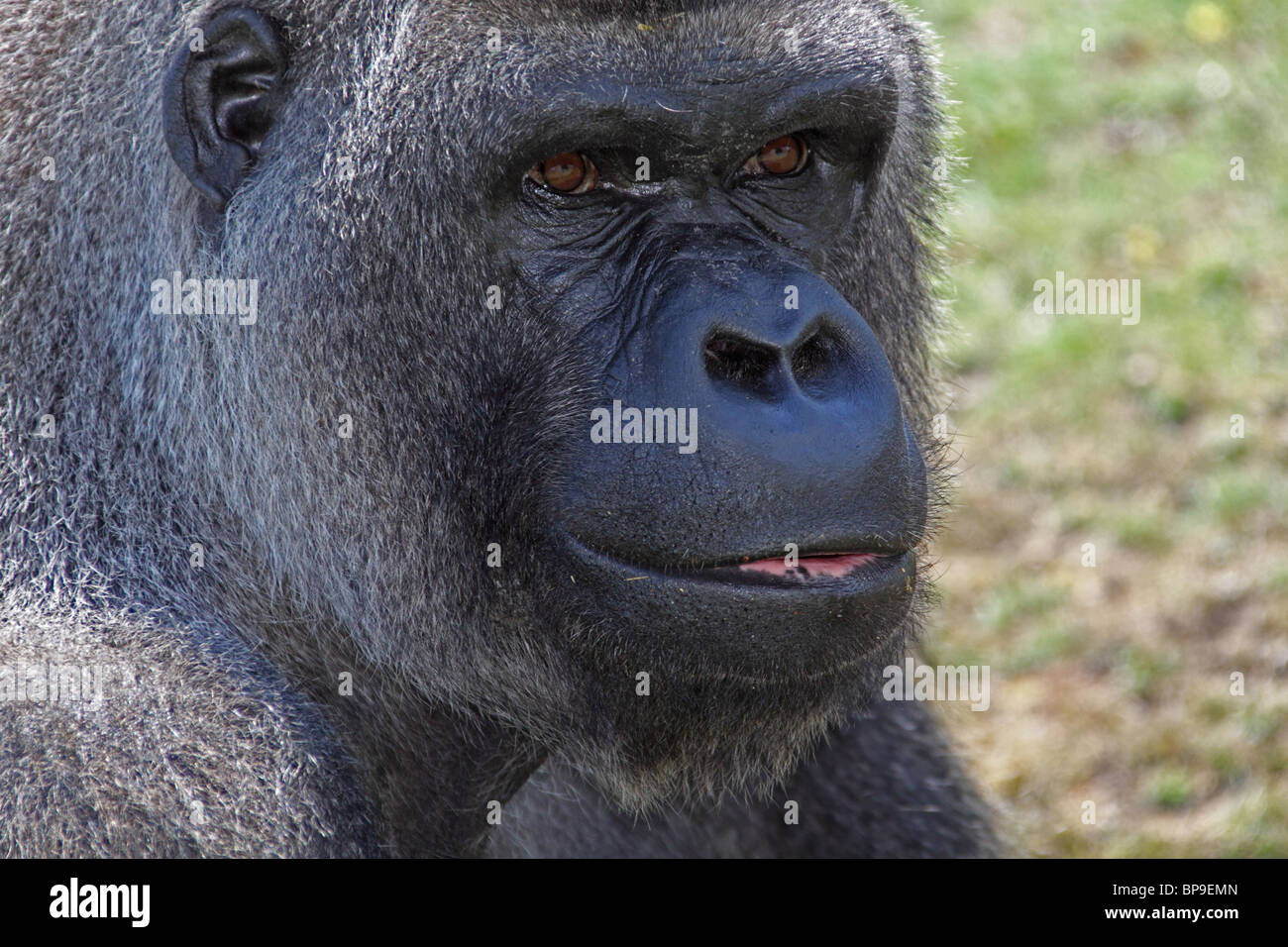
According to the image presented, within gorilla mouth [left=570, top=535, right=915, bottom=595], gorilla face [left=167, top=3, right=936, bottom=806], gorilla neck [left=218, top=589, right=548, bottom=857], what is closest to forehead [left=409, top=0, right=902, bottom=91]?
gorilla face [left=167, top=3, right=936, bottom=806]

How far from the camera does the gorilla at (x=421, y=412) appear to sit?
3527mm

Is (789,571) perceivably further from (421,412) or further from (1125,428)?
(1125,428)

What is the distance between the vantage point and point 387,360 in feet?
12.4

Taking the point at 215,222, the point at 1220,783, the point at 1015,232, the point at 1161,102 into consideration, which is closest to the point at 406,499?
the point at 215,222

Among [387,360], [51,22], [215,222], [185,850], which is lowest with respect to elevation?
[185,850]

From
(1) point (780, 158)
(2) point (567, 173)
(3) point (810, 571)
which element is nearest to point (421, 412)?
(2) point (567, 173)

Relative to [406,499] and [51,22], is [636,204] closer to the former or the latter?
[406,499]

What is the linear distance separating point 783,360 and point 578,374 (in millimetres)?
485

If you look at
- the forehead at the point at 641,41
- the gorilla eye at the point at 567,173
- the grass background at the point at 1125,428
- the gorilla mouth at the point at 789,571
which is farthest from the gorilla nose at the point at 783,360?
the grass background at the point at 1125,428

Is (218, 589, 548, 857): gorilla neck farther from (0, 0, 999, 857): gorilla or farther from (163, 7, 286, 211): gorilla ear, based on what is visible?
(163, 7, 286, 211): gorilla ear

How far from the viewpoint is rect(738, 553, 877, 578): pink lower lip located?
3.58m

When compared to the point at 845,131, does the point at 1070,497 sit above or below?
below

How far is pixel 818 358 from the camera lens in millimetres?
3617

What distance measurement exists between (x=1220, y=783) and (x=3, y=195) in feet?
15.6
